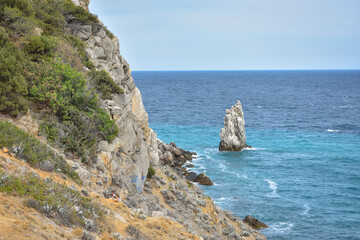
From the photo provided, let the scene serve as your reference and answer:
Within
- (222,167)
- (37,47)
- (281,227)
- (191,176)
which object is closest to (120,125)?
(37,47)

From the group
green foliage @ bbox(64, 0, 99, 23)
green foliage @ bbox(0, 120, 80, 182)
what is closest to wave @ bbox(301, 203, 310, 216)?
green foliage @ bbox(64, 0, 99, 23)

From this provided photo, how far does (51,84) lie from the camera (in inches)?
736

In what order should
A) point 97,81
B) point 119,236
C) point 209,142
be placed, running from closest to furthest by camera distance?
point 119,236 < point 97,81 < point 209,142

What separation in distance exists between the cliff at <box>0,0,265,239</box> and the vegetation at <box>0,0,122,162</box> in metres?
0.06

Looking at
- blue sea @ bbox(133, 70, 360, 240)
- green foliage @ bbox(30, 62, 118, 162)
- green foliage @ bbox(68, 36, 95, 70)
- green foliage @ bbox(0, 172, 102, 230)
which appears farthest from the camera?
blue sea @ bbox(133, 70, 360, 240)

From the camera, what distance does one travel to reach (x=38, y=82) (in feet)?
60.9

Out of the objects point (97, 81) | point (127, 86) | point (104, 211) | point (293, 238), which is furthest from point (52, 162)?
point (293, 238)

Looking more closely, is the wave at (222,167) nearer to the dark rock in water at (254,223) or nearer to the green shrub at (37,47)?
the dark rock in water at (254,223)

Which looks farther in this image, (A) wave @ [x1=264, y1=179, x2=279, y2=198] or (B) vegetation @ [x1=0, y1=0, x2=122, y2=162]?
(A) wave @ [x1=264, y1=179, x2=279, y2=198]

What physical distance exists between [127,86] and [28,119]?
12918 mm

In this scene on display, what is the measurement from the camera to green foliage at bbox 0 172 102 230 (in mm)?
10164

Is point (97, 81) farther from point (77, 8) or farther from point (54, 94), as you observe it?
point (77, 8)

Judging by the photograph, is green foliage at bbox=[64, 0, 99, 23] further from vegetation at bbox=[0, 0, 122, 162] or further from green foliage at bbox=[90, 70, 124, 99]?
green foliage at bbox=[90, 70, 124, 99]

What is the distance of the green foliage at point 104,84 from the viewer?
2259 cm
